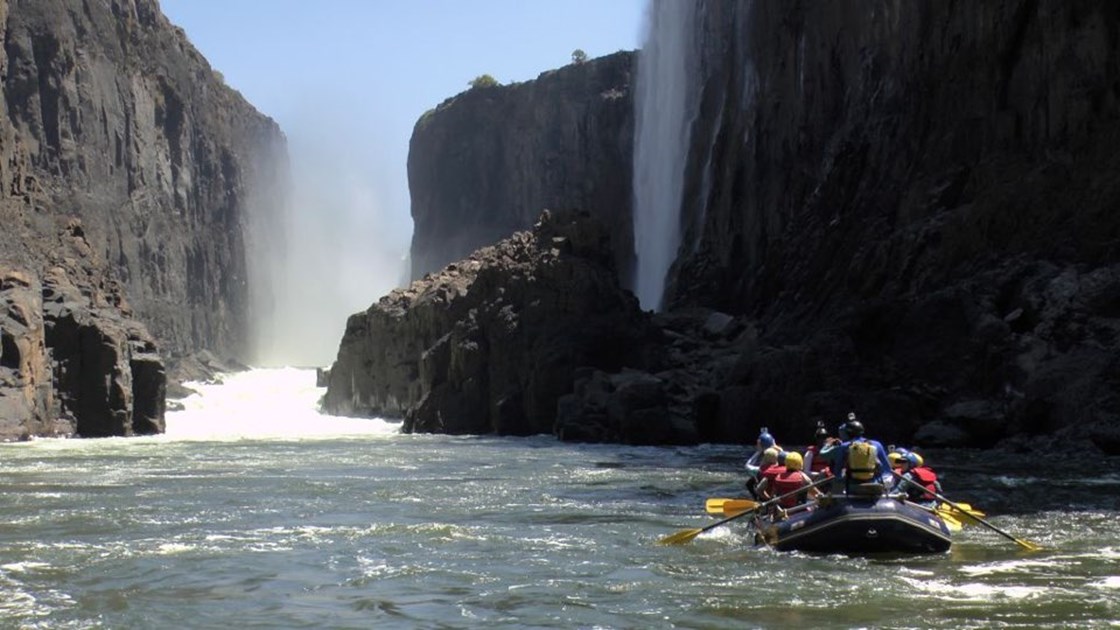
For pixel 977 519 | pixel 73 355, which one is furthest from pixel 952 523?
pixel 73 355

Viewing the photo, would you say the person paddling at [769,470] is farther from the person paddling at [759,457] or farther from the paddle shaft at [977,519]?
the paddle shaft at [977,519]

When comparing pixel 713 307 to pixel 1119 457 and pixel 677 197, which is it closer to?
pixel 677 197

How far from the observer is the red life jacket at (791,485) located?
21406 millimetres

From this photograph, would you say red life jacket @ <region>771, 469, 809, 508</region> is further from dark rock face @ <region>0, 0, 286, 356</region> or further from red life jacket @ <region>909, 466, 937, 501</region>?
dark rock face @ <region>0, 0, 286, 356</region>

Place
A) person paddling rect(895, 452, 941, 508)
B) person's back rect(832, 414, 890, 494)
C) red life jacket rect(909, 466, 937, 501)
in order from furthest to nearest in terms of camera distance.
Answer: red life jacket rect(909, 466, 937, 501) < person paddling rect(895, 452, 941, 508) < person's back rect(832, 414, 890, 494)

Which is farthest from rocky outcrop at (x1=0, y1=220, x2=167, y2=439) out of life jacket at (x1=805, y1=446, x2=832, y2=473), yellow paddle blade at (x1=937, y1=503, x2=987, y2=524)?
yellow paddle blade at (x1=937, y1=503, x2=987, y2=524)

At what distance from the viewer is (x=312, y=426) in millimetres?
A: 70188

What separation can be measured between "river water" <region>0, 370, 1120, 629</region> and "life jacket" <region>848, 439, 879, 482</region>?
121cm

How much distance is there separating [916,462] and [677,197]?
58920mm

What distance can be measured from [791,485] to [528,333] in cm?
3685

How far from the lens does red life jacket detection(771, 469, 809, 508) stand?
21406 millimetres

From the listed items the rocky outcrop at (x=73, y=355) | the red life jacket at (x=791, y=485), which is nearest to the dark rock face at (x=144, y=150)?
the rocky outcrop at (x=73, y=355)

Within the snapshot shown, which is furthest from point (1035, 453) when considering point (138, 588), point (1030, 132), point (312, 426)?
point (312, 426)

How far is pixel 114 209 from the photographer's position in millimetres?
107250
